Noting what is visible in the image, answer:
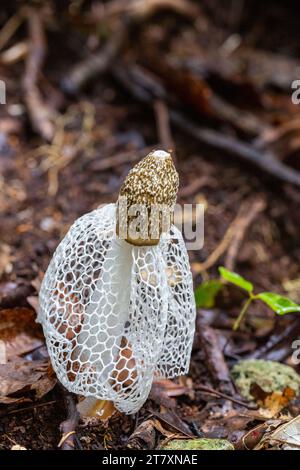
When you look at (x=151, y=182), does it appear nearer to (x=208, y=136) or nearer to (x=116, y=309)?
(x=116, y=309)

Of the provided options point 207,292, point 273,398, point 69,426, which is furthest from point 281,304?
point 69,426

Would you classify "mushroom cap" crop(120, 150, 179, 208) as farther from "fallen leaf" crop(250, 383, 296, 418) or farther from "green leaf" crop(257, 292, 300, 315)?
"fallen leaf" crop(250, 383, 296, 418)

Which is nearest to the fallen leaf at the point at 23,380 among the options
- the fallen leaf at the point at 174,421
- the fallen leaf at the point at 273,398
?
the fallen leaf at the point at 174,421

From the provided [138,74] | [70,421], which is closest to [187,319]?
[70,421]

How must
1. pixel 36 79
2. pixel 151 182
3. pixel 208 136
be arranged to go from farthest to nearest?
pixel 36 79 → pixel 208 136 → pixel 151 182

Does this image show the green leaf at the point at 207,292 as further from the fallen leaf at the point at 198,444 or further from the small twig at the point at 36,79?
the small twig at the point at 36,79

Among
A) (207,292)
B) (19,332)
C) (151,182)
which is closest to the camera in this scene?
(151,182)
